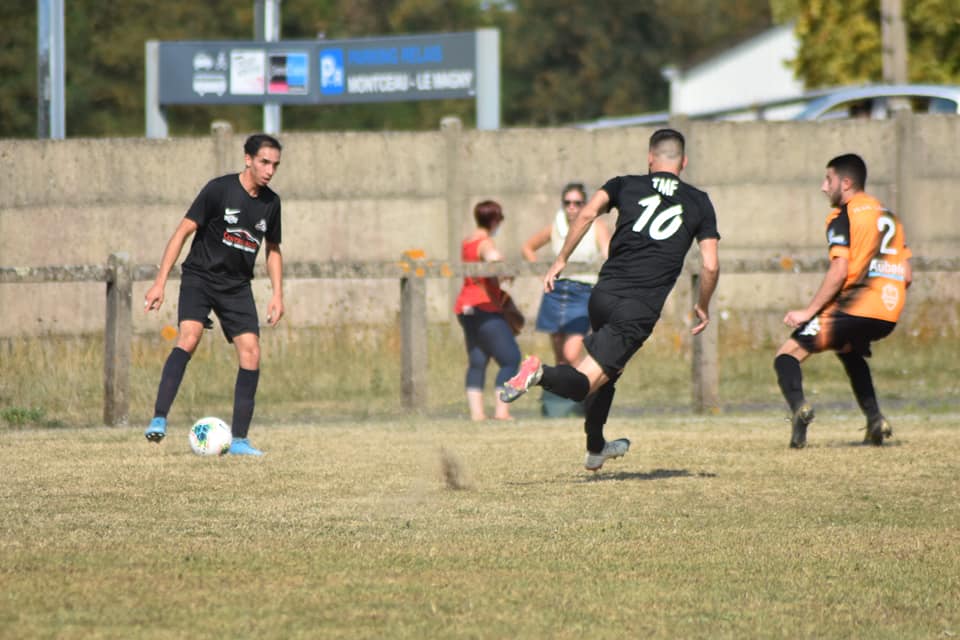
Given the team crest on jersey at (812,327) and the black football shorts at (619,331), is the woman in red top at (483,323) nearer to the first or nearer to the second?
the team crest on jersey at (812,327)

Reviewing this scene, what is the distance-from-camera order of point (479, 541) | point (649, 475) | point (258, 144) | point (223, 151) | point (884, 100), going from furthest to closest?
point (884, 100) → point (223, 151) → point (258, 144) → point (649, 475) → point (479, 541)

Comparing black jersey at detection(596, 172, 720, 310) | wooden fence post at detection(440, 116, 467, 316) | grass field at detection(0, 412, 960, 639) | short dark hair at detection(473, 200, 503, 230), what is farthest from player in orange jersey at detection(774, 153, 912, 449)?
wooden fence post at detection(440, 116, 467, 316)

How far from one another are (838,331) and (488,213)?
3.75 metres

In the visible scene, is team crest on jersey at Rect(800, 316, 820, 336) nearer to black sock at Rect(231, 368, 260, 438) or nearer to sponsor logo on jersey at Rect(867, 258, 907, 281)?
sponsor logo on jersey at Rect(867, 258, 907, 281)

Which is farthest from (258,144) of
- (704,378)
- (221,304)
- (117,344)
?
(704,378)

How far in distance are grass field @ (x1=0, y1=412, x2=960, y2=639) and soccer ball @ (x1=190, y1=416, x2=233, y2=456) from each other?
17 centimetres

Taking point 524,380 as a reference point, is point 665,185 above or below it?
above

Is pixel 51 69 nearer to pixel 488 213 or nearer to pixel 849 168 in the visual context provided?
pixel 488 213

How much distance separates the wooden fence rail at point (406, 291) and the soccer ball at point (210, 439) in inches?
112

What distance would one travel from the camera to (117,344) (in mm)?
13266

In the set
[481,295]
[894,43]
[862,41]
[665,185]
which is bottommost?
[481,295]

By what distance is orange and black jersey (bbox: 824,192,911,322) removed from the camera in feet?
36.6

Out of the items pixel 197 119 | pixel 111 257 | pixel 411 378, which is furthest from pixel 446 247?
pixel 197 119

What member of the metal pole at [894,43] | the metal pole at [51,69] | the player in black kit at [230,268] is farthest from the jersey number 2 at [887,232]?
the metal pole at [894,43]
